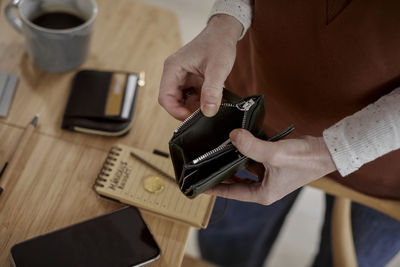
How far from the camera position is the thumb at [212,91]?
23.6 inches

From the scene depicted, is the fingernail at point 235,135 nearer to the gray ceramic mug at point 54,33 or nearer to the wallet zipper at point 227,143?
the wallet zipper at point 227,143

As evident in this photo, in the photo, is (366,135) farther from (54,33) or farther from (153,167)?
(54,33)

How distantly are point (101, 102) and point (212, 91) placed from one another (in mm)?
280

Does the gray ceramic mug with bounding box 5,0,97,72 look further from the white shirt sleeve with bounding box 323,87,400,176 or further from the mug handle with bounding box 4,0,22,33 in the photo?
the white shirt sleeve with bounding box 323,87,400,176

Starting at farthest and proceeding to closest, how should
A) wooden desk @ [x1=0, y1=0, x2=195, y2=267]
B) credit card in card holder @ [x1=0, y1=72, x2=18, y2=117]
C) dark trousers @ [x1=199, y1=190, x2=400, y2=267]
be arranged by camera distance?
1. dark trousers @ [x1=199, y1=190, x2=400, y2=267]
2. credit card in card holder @ [x1=0, y1=72, x2=18, y2=117]
3. wooden desk @ [x1=0, y1=0, x2=195, y2=267]

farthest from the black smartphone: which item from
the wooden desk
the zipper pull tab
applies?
the zipper pull tab

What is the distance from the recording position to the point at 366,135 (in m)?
0.60

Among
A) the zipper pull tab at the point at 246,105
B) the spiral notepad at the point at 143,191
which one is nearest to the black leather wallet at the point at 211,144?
the zipper pull tab at the point at 246,105

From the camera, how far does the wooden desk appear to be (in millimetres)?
689

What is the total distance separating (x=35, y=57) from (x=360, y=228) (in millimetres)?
778

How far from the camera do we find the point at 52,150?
76 centimetres

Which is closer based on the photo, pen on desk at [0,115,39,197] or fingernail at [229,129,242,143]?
fingernail at [229,129,242,143]

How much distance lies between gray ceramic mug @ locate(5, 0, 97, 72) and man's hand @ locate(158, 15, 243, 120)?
0.22 meters

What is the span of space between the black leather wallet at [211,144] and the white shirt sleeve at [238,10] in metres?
0.15
